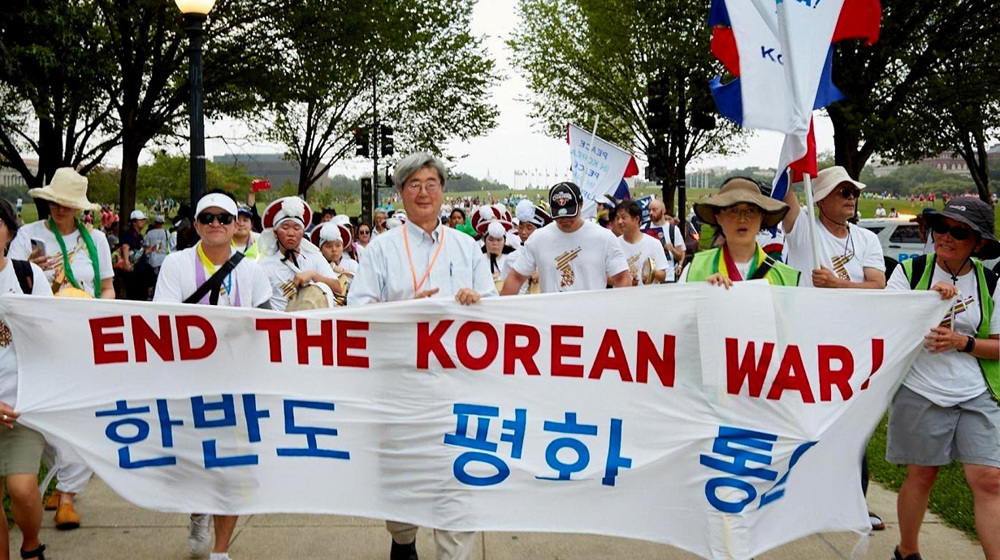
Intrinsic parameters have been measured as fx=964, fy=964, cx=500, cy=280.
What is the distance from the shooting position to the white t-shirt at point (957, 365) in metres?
4.41

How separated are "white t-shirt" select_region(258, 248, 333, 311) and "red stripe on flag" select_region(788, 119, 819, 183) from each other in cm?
345

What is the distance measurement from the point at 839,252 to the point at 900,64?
17.7 m

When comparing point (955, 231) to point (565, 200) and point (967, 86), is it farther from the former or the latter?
point (967, 86)

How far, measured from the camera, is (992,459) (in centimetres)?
434

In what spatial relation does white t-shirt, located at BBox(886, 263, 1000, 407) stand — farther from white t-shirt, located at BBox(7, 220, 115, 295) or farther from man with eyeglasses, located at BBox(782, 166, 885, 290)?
white t-shirt, located at BBox(7, 220, 115, 295)

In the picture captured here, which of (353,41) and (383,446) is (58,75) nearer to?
(353,41)

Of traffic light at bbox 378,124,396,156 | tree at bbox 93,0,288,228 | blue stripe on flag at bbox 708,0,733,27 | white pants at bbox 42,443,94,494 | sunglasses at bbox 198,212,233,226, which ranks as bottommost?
white pants at bbox 42,443,94,494

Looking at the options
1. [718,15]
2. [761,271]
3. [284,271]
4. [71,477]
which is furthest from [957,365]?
[71,477]

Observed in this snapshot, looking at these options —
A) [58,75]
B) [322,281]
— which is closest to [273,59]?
[58,75]

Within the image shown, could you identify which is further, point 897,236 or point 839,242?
point 897,236

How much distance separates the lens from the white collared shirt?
4.70 metres

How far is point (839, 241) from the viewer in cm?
546

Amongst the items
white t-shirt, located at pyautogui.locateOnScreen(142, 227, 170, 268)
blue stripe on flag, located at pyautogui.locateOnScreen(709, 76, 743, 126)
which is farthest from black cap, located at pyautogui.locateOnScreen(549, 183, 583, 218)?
white t-shirt, located at pyautogui.locateOnScreen(142, 227, 170, 268)

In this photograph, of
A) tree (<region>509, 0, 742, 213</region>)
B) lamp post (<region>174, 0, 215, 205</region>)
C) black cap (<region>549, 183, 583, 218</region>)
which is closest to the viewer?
black cap (<region>549, 183, 583, 218</region>)
